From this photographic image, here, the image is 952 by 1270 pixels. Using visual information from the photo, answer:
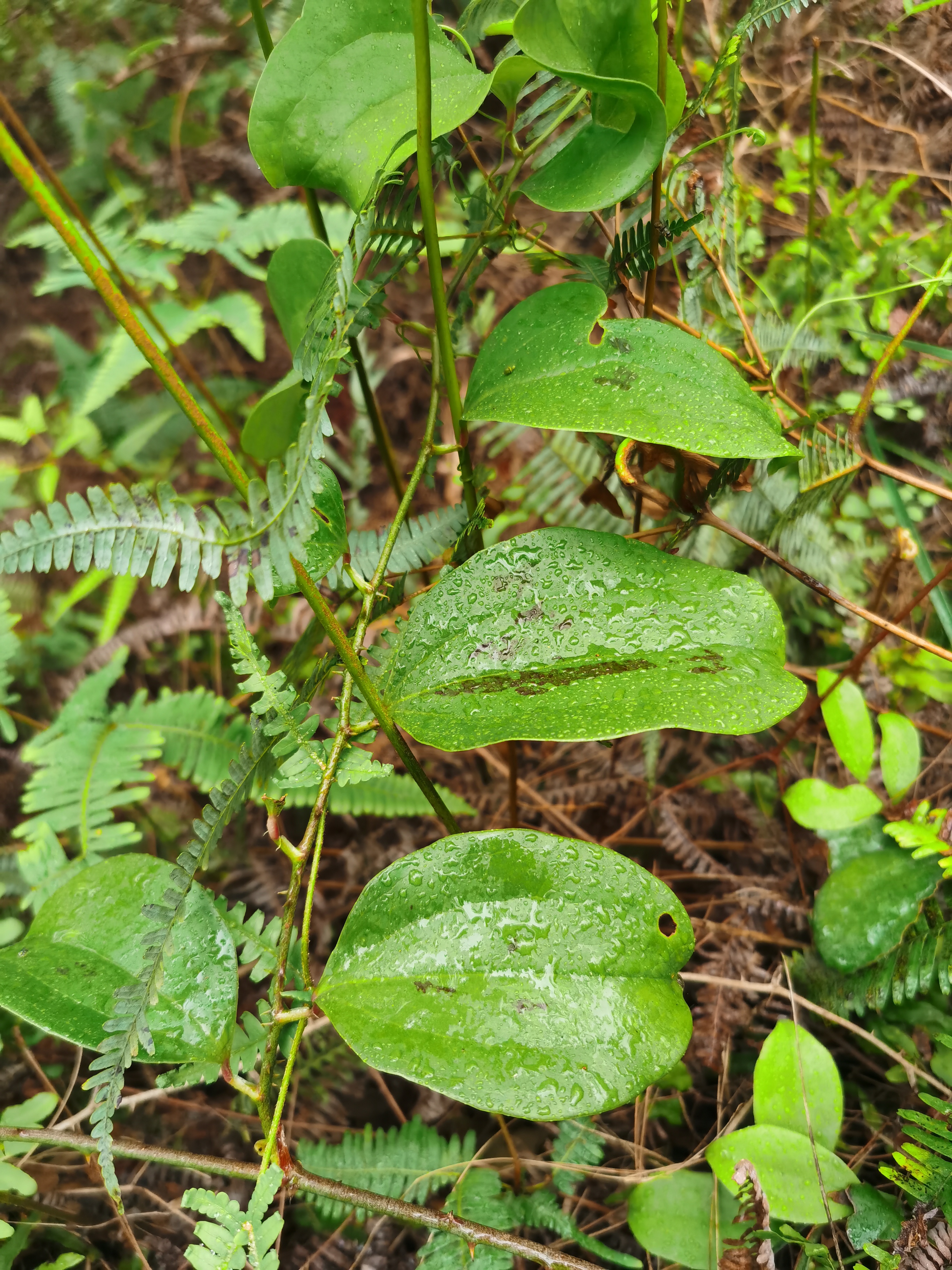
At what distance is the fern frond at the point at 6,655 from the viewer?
1298 mm

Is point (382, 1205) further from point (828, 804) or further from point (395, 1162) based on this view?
point (828, 804)

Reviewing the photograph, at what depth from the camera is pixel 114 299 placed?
495 mm

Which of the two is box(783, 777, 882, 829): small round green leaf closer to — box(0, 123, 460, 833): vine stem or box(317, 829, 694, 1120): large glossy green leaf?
box(317, 829, 694, 1120): large glossy green leaf

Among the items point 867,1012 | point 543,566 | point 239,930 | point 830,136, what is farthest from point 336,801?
point 830,136

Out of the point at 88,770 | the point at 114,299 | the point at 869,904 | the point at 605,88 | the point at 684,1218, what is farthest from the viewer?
the point at 88,770

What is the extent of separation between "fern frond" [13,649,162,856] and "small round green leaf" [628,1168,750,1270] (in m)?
0.79

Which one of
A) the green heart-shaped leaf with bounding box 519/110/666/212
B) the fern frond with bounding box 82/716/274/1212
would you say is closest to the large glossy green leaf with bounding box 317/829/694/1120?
the fern frond with bounding box 82/716/274/1212

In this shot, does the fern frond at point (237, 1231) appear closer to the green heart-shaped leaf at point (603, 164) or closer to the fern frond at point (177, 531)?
the fern frond at point (177, 531)

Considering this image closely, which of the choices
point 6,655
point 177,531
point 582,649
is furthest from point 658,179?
point 6,655

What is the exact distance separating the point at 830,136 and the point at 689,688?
1538 millimetres

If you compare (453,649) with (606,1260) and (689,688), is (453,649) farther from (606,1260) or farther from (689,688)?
(606,1260)

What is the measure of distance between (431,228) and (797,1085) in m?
0.92

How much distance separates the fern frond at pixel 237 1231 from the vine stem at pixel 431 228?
1.94 feet

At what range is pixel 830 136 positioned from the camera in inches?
62.4
